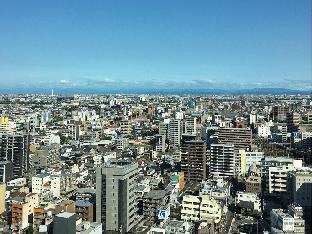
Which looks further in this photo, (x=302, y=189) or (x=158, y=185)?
(x=158, y=185)

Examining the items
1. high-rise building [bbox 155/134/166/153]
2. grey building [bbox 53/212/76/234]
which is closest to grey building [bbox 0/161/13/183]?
grey building [bbox 53/212/76/234]

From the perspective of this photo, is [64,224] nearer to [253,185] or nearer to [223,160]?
[253,185]

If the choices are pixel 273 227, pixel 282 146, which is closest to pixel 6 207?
pixel 273 227

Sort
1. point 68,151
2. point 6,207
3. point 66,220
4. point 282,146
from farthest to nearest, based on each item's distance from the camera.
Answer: point 282,146 < point 68,151 < point 6,207 < point 66,220

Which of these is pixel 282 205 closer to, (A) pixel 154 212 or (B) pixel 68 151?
(A) pixel 154 212

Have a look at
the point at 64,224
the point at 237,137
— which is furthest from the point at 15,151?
the point at 237,137

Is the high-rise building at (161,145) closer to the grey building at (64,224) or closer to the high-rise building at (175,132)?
the high-rise building at (175,132)

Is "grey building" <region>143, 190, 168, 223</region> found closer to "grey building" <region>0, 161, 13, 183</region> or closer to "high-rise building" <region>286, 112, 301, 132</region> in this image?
"grey building" <region>0, 161, 13, 183</region>
